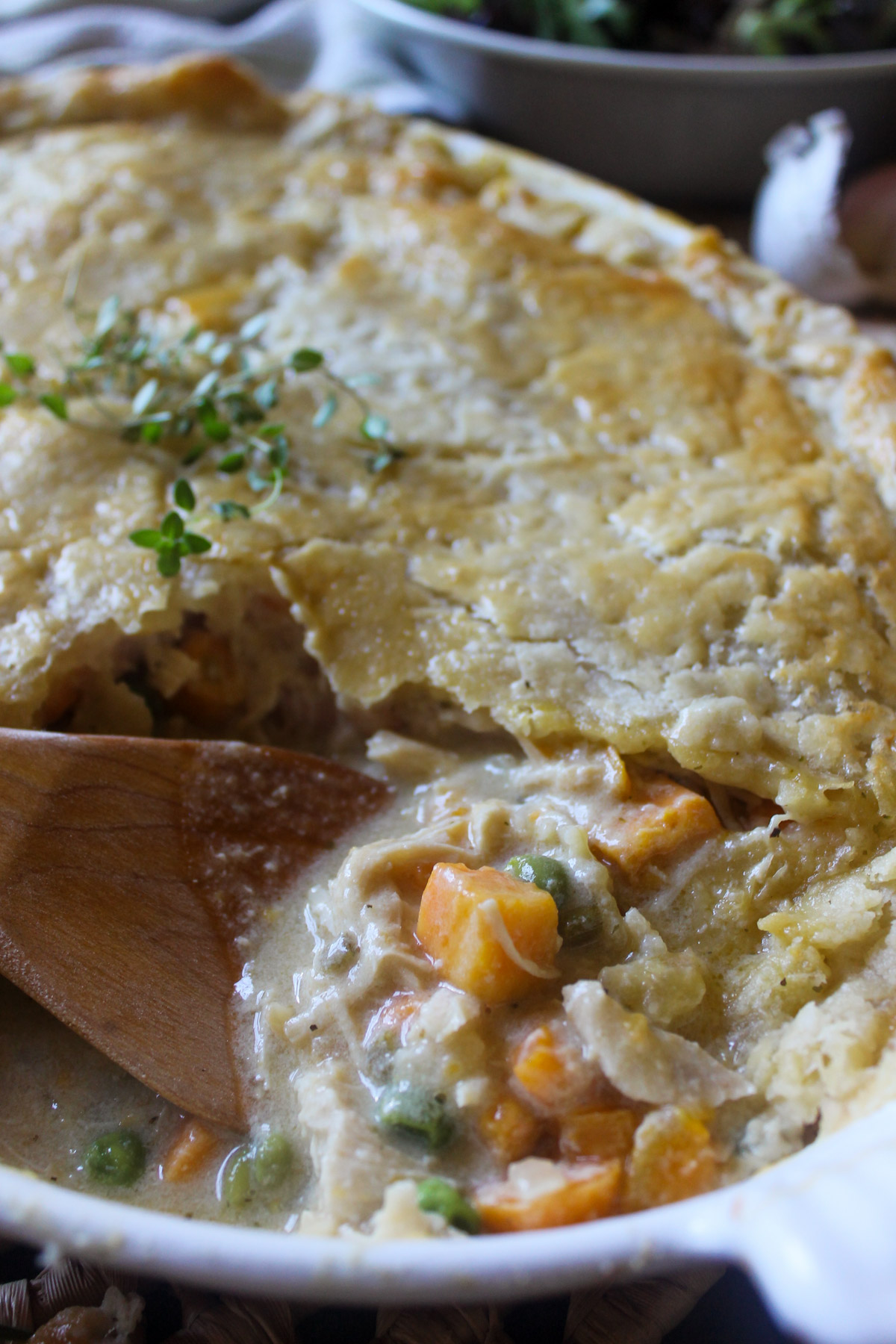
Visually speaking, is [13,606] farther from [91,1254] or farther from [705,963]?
[705,963]

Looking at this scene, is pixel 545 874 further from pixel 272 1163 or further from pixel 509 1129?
pixel 272 1163

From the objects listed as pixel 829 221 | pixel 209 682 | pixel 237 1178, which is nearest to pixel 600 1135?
pixel 237 1178

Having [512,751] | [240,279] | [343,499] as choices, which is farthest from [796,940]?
[240,279]

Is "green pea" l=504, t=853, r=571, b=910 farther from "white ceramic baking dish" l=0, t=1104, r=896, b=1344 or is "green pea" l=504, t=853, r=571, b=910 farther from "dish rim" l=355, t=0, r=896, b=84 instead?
"dish rim" l=355, t=0, r=896, b=84

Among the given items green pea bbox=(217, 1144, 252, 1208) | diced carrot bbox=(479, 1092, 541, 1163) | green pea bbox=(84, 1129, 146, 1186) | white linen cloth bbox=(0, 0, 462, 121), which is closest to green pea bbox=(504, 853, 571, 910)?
diced carrot bbox=(479, 1092, 541, 1163)

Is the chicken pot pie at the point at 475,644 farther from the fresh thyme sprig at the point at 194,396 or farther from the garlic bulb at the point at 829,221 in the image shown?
the garlic bulb at the point at 829,221

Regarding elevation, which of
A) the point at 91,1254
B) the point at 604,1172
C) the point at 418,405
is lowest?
the point at 604,1172

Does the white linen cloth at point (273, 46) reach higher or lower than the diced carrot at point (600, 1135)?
higher

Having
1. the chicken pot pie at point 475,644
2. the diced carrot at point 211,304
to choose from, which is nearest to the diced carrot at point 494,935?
the chicken pot pie at point 475,644

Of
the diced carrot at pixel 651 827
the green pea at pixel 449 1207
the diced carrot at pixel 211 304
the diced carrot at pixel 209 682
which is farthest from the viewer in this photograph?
the diced carrot at pixel 211 304
